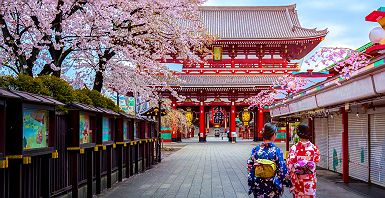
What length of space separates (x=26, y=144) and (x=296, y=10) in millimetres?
49859

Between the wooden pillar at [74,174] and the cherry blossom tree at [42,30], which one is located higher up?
the cherry blossom tree at [42,30]

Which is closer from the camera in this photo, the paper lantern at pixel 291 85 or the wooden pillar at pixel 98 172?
the wooden pillar at pixel 98 172

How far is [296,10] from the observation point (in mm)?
53688

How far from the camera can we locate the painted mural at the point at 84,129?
10.0 meters

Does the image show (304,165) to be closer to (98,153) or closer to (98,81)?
(98,153)

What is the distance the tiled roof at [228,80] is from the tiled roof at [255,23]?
3629mm

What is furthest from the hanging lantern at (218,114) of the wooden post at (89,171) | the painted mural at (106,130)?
the wooden post at (89,171)

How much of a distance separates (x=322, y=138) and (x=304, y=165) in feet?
42.0

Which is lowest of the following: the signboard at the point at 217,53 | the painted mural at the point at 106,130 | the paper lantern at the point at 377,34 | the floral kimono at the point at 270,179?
the floral kimono at the point at 270,179

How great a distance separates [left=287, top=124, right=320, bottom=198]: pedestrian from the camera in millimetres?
7008

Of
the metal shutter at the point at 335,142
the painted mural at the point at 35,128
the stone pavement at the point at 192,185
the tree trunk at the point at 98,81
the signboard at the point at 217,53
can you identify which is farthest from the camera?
the signboard at the point at 217,53

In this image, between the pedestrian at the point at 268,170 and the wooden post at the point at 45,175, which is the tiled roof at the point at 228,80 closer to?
the wooden post at the point at 45,175

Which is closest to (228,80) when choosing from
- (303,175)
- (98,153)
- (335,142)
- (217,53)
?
(217,53)

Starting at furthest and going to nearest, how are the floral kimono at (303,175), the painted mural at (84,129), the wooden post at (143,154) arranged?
the wooden post at (143,154)
the painted mural at (84,129)
the floral kimono at (303,175)
